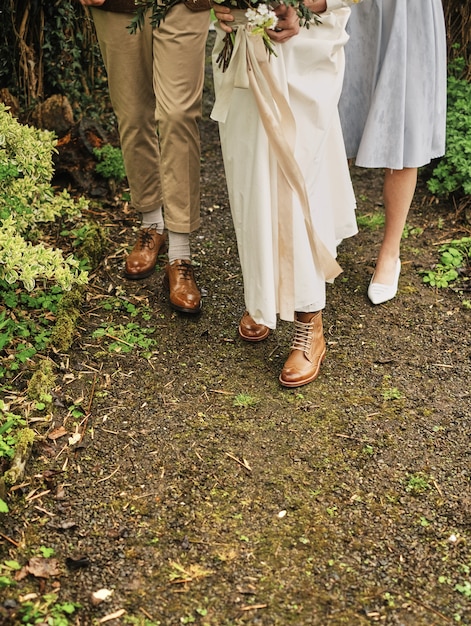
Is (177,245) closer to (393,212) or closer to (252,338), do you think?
(252,338)

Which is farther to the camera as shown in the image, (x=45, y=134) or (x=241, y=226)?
(x=45, y=134)

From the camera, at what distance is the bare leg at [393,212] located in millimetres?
3656

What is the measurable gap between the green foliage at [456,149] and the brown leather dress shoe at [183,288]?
69.4 inches

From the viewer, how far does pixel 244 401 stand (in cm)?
317

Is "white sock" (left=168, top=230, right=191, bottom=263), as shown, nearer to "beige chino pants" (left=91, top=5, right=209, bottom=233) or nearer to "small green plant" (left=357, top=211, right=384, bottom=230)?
"beige chino pants" (left=91, top=5, right=209, bottom=233)

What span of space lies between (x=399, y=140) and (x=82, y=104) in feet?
8.78

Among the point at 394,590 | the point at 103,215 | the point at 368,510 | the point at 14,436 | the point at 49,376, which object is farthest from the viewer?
the point at 103,215

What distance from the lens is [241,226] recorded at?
3020mm

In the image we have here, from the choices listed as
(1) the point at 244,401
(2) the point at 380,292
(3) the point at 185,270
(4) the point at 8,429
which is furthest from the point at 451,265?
(4) the point at 8,429

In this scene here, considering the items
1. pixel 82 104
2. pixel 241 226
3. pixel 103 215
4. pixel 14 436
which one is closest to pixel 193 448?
pixel 14 436

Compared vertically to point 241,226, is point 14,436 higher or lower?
lower

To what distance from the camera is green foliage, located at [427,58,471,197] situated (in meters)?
4.46

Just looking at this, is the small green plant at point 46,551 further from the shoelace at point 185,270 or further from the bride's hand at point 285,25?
the bride's hand at point 285,25

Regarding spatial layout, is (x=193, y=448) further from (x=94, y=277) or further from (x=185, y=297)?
(x=94, y=277)
